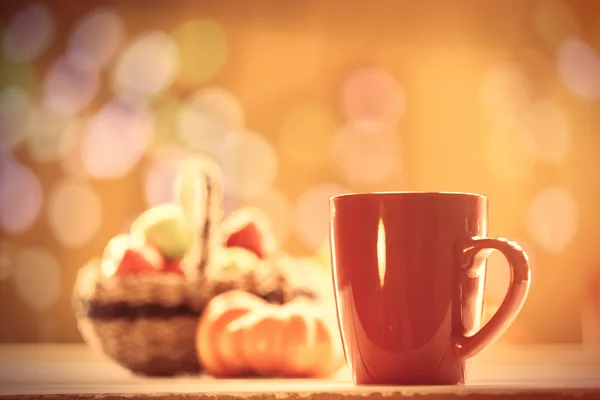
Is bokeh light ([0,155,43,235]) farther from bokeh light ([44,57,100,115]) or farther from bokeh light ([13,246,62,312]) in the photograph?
bokeh light ([44,57,100,115])

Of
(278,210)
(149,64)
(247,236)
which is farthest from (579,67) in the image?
(247,236)

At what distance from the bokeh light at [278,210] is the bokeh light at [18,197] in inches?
28.1

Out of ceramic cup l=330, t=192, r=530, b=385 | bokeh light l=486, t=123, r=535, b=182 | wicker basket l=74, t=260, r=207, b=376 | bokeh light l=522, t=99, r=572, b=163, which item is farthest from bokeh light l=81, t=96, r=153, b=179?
ceramic cup l=330, t=192, r=530, b=385

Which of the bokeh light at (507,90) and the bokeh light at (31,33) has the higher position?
the bokeh light at (31,33)

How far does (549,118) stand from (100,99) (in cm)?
156

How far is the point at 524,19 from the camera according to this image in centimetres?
263

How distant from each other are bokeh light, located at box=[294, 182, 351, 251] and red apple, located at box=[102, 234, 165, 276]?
1715 mm

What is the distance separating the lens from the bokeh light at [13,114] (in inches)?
97.9

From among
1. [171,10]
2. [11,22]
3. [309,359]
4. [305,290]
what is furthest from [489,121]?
[309,359]

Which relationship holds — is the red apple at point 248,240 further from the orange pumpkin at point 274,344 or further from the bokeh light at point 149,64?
the bokeh light at point 149,64

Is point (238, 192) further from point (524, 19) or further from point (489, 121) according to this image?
point (524, 19)

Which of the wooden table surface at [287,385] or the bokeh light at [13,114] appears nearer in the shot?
the wooden table surface at [287,385]

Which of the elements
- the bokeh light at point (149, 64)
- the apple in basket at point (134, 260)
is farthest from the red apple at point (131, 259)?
the bokeh light at point (149, 64)

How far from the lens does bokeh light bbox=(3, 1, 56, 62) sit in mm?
2488
